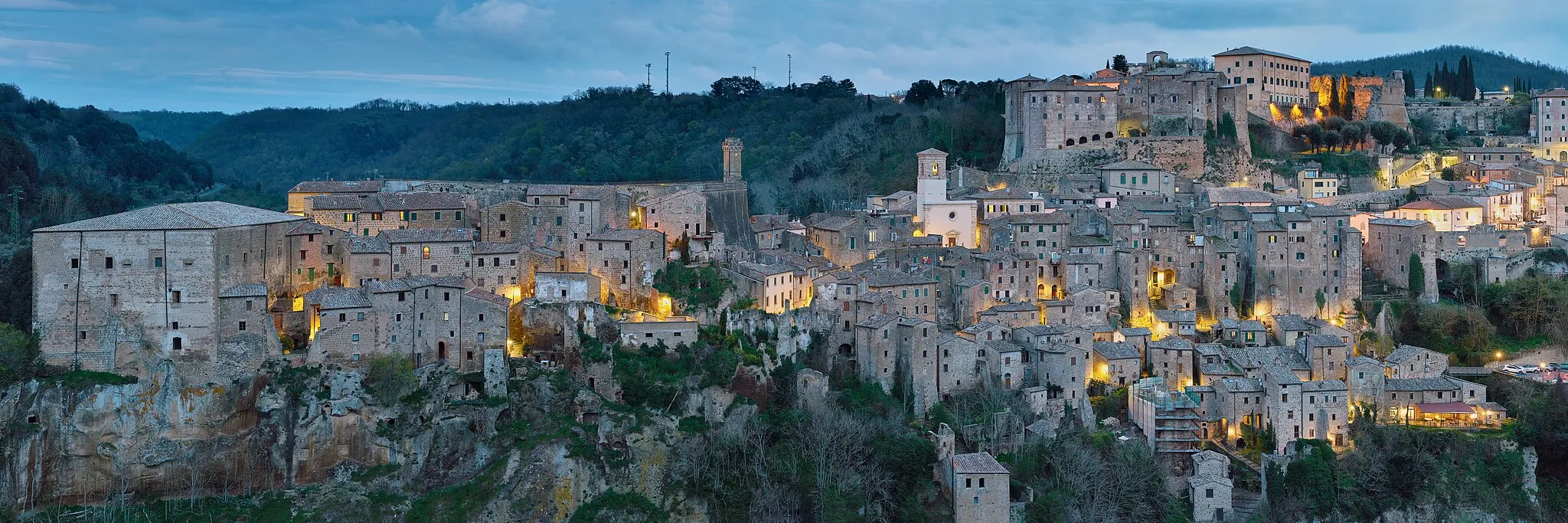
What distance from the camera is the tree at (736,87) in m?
77.4

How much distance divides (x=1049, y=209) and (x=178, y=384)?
26.6m

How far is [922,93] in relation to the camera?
2621 inches

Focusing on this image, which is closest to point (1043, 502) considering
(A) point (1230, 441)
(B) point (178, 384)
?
(A) point (1230, 441)

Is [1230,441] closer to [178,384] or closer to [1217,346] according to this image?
[1217,346]

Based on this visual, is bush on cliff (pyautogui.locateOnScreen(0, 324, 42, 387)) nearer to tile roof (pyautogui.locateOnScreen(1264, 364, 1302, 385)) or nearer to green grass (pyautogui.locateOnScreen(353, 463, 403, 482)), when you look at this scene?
green grass (pyautogui.locateOnScreen(353, 463, 403, 482))

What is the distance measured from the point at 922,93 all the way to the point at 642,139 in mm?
14097

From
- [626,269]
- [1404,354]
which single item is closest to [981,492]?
[626,269]

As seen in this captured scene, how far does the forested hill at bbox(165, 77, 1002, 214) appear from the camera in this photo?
5709 cm

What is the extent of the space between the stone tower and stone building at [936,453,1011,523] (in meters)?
16.0

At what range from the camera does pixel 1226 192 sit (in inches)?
1837

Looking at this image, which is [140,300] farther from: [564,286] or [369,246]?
[564,286]

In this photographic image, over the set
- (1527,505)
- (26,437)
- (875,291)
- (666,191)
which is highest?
(666,191)

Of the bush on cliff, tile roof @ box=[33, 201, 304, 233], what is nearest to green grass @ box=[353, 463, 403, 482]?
tile roof @ box=[33, 201, 304, 233]

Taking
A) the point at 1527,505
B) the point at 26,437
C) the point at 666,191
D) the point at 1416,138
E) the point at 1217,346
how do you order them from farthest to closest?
the point at 1416,138 → the point at 666,191 → the point at 1217,346 → the point at 1527,505 → the point at 26,437
